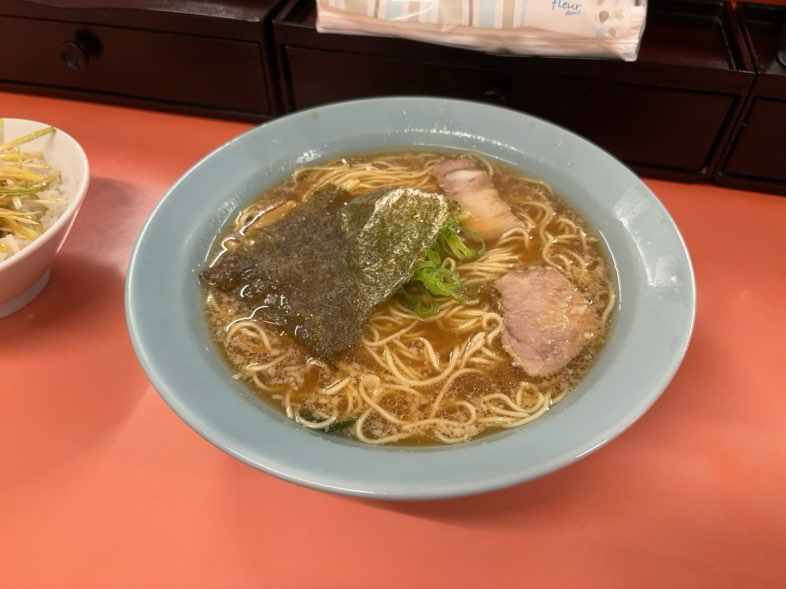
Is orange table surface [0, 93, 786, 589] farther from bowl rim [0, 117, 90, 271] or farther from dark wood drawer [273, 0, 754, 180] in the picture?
dark wood drawer [273, 0, 754, 180]

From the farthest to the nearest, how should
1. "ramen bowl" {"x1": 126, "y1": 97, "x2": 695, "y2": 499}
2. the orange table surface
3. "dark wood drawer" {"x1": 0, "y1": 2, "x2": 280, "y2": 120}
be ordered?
"dark wood drawer" {"x1": 0, "y1": 2, "x2": 280, "y2": 120} < the orange table surface < "ramen bowl" {"x1": 126, "y1": 97, "x2": 695, "y2": 499}

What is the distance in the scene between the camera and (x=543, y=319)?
4.61 feet

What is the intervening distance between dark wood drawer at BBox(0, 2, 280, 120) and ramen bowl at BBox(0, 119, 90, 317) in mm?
466

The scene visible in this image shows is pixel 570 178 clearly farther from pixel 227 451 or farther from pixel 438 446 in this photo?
pixel 227 451

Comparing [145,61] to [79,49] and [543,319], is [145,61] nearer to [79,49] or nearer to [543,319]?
[79,49]

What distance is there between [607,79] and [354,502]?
133 cm

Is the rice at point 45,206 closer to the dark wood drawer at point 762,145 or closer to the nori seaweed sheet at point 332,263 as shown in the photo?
the nori seaweed sheet at point 332,263

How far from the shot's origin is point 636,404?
104 cm

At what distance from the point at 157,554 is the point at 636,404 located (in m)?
0.93

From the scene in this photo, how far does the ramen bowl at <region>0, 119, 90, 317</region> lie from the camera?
1.34 metres

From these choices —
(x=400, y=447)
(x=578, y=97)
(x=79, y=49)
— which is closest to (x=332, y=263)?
(x=400, y=447)

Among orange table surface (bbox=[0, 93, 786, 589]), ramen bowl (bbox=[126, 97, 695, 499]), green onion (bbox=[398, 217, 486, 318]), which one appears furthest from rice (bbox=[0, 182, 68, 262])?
green onion (bbox=[398, 217, 486, 318])

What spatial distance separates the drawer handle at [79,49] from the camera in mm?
1963

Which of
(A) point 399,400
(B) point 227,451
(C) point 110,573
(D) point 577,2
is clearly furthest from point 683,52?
(C) point 110,573
